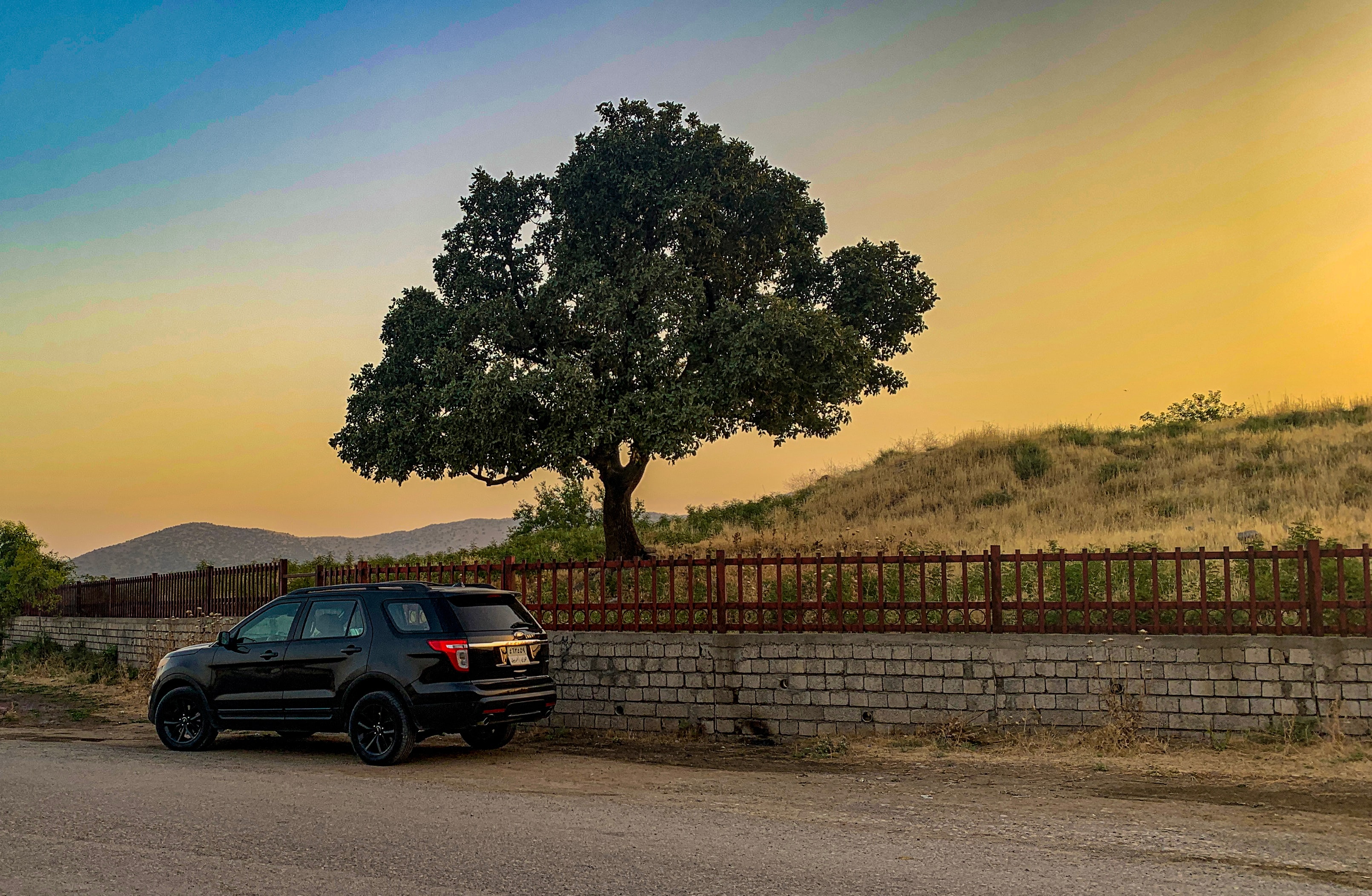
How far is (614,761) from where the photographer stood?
10.8m

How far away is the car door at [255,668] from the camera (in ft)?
36.1

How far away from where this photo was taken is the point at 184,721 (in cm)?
1174

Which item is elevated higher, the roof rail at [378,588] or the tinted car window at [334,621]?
the roof rail at [378,588]

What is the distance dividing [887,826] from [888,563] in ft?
16.3

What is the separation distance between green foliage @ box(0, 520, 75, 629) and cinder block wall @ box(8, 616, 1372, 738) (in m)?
24.3

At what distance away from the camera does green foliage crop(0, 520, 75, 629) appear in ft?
101

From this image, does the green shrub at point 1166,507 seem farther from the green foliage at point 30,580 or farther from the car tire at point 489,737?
the green foliage at point 30,580

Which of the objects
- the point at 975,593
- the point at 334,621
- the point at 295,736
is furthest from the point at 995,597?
the point at 295,736

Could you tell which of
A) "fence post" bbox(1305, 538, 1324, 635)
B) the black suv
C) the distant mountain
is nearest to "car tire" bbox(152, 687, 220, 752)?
the black suv

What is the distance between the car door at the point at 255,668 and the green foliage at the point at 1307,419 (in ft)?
98.3

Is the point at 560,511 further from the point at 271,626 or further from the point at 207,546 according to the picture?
the point at 207,546

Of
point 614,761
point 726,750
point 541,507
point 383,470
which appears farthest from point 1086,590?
point 541,507

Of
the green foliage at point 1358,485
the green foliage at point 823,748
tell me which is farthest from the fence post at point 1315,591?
the green foliage at point 1358,485

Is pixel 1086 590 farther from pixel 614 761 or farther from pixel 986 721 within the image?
pixel 614 761
